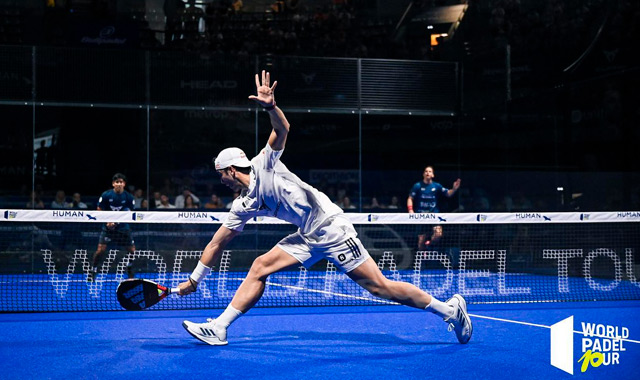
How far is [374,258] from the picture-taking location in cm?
1305

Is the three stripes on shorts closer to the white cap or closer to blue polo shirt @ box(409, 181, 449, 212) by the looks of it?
the white cap

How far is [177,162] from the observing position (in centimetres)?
1472

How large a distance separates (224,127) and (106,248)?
3.73 metres

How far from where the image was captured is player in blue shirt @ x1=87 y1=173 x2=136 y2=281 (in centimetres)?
1140

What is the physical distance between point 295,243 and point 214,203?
8955 mm

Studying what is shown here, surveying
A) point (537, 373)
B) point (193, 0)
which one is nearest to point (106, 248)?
point (193, 0)

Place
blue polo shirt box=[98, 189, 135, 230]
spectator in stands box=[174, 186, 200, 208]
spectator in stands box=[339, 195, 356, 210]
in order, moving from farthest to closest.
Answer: spectator in stands box=[339, 195, 356, 210], spectator in stands box=[174, 186, 200, 208], blue polo shirt box=[98, 189, 135, 230]

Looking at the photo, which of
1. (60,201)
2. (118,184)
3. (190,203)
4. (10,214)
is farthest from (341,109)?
(10,214)

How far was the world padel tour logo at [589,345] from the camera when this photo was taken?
200 inches

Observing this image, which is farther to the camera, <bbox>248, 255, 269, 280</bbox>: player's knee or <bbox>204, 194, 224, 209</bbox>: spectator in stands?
<bbox>204, 194, 224, 209</bbox>: spectator in stands

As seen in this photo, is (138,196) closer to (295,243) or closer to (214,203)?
(214,203)

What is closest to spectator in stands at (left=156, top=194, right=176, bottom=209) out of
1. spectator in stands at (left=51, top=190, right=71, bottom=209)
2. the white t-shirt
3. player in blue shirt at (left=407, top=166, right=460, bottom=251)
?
spectator in stands at (left=51, top=190, right=71, bottom=209)

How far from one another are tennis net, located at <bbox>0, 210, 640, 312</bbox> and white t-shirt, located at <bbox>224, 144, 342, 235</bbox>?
2.81 metres

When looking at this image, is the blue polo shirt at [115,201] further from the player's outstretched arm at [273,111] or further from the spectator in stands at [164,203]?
the player's outstretched arm at [273,111]
